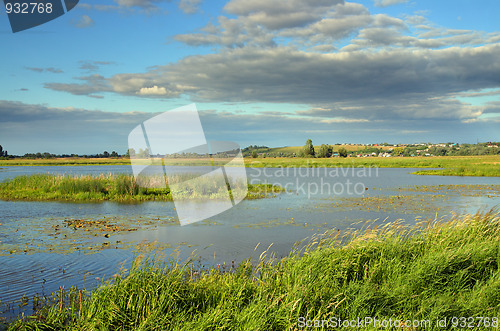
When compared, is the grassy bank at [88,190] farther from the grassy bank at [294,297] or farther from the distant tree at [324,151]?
the distant tree at [324,151]

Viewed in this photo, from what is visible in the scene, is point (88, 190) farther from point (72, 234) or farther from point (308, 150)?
point (308, 150)

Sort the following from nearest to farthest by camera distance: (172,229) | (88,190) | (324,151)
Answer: (172,229), (88,190), (324,151)

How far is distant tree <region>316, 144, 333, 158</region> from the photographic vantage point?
5194 inches

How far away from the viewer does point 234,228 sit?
1462cm

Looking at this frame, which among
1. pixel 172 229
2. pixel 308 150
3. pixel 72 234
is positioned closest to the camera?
pixel 72 234

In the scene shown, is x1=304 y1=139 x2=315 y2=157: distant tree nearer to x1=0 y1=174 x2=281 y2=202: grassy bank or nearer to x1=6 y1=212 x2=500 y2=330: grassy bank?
x1=0 y1=174 x2=281 y2=202: grassy bank

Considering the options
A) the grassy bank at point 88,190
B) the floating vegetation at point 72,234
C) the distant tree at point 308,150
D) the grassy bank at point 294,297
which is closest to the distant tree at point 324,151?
the distant tree at point 308,150

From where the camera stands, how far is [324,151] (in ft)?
436

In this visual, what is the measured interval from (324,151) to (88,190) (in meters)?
115

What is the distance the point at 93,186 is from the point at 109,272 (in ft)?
58.9

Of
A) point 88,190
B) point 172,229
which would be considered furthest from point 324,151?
point 172,229

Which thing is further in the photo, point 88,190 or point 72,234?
point 88,190

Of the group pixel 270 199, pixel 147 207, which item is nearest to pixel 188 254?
pixel 147 207

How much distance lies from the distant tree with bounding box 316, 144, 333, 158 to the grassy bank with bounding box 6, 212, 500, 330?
A: 126079 mm
